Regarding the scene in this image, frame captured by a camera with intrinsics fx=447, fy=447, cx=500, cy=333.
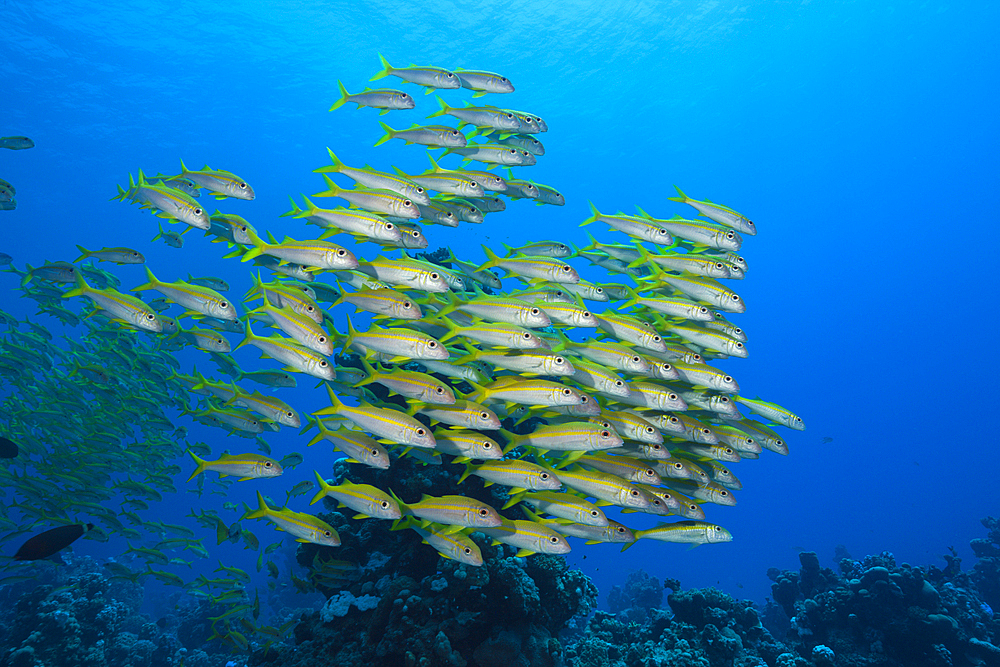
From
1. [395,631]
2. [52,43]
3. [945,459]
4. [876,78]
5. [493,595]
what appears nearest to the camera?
[395,631]

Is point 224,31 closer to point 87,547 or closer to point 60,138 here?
point 60,138

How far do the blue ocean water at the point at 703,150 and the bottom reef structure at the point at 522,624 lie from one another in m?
33.8

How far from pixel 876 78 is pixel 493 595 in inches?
2695

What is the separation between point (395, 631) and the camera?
4.98 m

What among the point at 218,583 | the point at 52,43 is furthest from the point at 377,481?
the point at 52,43

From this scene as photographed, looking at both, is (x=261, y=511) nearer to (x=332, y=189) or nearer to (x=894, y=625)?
(x=332, y=189)

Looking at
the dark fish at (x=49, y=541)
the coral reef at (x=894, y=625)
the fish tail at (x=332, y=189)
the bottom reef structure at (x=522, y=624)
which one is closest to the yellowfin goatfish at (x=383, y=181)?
the fish tail at (x=332, y=189)

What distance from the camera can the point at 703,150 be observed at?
176 ft

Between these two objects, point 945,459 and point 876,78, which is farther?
point 945,459

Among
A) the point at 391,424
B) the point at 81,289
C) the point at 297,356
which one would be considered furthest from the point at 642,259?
the point at 81,289

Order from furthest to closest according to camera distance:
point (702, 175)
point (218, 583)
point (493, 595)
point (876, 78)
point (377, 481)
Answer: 1. point (702, 175)
2. point (876, 78)
3. point (218, 583)
4. point (377, 481)
5. point (493, 595)

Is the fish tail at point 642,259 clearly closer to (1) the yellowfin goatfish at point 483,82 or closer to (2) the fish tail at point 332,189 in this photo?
(1) the yellowfin goatfish at point 483,82

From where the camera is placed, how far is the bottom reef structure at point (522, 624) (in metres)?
5.14

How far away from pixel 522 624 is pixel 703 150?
196ft
